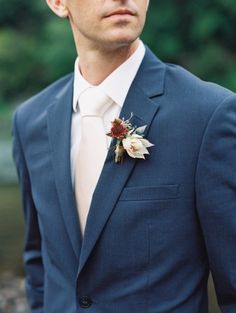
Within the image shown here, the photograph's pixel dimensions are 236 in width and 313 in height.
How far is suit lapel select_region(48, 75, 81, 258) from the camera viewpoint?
79.7 inches

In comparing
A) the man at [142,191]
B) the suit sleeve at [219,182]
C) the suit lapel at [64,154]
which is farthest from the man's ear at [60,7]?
the suit sleeve at [219,182]

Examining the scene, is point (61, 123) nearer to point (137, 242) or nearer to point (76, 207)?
point (76, 207)

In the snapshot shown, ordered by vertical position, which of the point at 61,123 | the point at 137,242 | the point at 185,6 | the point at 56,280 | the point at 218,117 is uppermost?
the point at 218,117

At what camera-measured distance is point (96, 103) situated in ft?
6.87

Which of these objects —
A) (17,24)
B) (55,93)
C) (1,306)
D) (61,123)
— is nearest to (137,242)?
(61,123)

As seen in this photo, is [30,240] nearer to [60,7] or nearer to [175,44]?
[60,7]

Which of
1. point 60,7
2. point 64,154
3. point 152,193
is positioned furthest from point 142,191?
point 60,7

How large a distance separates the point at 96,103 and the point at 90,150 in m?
0.15

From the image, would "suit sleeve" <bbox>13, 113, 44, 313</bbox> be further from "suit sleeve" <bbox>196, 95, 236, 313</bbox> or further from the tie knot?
"suit sleeve" <bbox>196, 95, 236, 313</bbox>

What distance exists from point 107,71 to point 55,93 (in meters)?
0.33

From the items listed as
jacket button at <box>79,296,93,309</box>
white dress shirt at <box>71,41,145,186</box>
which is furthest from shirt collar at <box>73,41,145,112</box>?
jacket button at <box>79,296,93,309</box>

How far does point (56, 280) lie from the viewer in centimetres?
214

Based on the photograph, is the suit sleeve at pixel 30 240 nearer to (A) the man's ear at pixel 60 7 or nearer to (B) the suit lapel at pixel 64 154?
(B) the suit lapel at pixel 64 154

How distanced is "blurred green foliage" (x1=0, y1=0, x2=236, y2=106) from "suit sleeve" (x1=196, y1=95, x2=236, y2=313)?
13.8 metres
